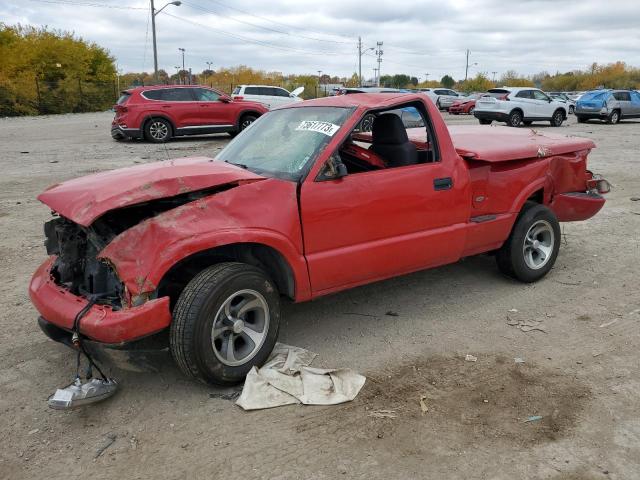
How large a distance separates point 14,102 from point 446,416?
37620mm

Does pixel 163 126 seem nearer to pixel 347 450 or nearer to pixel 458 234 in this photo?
pixel 458 234

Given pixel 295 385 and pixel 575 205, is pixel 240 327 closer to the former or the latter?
pixel 295 385

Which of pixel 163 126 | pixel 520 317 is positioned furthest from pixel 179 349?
pixel 163 126

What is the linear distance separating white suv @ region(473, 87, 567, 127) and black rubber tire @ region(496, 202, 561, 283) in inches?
750

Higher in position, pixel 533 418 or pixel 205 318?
pixel 205 318

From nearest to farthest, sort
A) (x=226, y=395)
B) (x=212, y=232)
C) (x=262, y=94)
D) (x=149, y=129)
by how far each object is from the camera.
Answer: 1. (x=212, y=232)
2. (x=226, y=395)
3. (x=149, y=129)
4. (x=262, y=94)

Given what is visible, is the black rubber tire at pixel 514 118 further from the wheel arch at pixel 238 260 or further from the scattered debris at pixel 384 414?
the scattered debris at pixel 384 414

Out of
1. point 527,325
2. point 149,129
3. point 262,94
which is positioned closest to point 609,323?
point 527,325

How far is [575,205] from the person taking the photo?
5.68 meters

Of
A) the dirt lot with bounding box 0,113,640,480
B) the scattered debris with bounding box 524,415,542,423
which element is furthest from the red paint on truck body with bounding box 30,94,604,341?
the scattered debris with bounding box 524,415,542,423

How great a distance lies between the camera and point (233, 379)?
3484 mm

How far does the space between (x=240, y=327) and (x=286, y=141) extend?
1520mm

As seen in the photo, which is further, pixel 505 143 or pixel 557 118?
pixel 557 118

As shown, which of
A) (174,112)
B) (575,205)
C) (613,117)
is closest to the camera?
(575,205)
